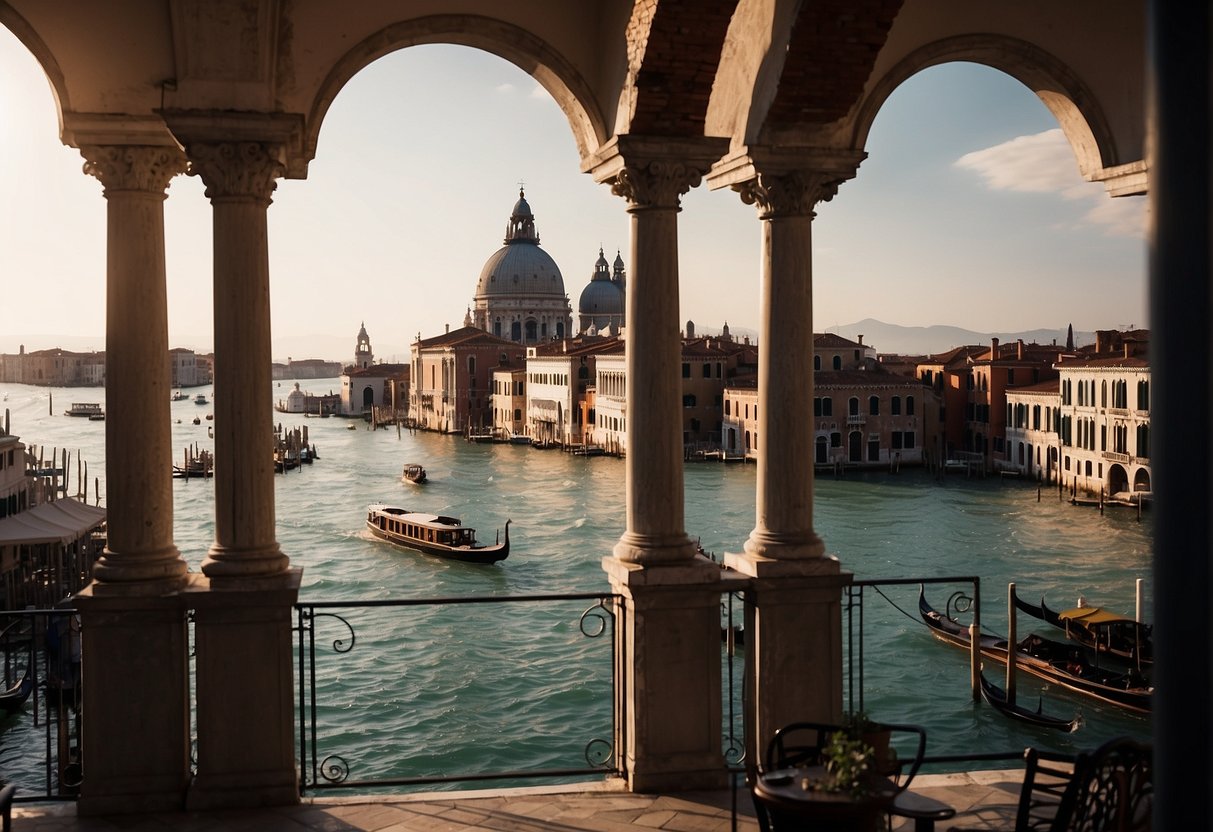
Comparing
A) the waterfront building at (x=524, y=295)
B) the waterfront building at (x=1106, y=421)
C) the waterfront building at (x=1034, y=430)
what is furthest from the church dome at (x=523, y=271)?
the waterfront building at (x=1106, y=421)

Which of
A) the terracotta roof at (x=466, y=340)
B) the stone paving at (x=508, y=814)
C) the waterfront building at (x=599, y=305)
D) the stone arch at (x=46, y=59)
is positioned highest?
the waterfront building at (x=599, y=305)

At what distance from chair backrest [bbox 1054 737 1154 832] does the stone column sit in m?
2.50

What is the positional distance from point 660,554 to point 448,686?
12.7 m

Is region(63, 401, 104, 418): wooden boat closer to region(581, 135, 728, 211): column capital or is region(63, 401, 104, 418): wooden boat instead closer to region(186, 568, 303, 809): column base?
region(186, 568, 303, 809): column base

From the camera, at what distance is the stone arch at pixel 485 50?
13.2ft

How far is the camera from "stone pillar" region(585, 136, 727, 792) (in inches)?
157

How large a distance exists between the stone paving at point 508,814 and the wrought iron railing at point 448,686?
20.1ft

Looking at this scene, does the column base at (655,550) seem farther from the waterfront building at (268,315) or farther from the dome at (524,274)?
the dome at (524,274)

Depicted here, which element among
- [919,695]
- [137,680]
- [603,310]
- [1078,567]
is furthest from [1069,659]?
[603,310]

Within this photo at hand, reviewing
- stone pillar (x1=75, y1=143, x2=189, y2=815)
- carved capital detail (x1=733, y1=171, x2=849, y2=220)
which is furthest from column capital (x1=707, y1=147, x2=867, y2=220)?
stone pillar (x1=75, y1=143, x2=189, y2=815)

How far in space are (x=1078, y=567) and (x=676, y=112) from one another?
23.3 m

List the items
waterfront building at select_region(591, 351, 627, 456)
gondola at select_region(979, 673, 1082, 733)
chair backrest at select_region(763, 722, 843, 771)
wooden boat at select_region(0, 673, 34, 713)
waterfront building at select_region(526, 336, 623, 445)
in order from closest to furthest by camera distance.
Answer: chair backrest at select_region(763, 722, 843, 771), gondola at select_region(979, 673, 1082, 733), wooden boat at select_region(0, 673, 34, 713), waterfront building at select_region(591, 351, 627, 456), waterfront building at select_region(526, 336, 623, 445)

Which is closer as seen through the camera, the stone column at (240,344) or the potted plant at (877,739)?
the potted plant at (877,739)

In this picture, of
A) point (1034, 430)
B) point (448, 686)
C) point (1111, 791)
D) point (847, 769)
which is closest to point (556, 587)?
point (448, 686)
